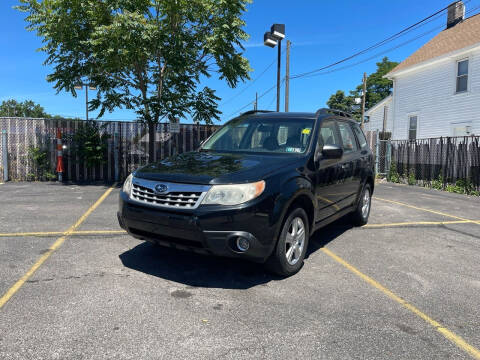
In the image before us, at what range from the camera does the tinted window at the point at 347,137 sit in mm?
5254

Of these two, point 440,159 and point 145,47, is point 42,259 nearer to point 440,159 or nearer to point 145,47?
point 145,47

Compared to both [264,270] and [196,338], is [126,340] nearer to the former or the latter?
[196,338]

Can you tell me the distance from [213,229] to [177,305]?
2.36ft

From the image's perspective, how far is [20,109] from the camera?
9219 centimetres

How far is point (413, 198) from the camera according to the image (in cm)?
1008

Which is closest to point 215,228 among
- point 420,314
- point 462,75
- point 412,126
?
point 420,314

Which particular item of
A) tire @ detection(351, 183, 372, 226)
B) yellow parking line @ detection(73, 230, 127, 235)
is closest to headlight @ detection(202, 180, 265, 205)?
yellow parking line @ detection(73, 230, 127, 235)

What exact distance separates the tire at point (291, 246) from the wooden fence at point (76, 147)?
29.3ft

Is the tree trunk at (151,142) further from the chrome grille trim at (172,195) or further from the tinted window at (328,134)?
the chrome grille trim at (172,195)

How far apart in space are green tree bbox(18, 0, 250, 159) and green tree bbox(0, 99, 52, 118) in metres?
91.6

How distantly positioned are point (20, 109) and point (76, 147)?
97040 mm

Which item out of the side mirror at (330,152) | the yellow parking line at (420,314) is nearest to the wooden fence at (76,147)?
the side mirror at (330,152)

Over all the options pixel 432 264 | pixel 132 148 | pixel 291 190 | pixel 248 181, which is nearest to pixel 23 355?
pixel 248 181

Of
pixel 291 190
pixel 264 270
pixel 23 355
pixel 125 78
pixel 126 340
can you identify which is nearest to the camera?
pixel 23 355
